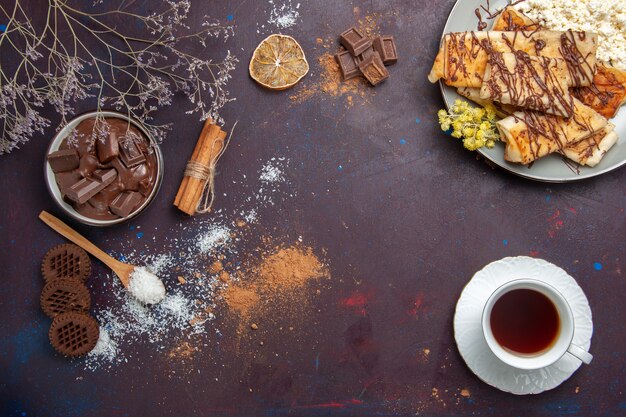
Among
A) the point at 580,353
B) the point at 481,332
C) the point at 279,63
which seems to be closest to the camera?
the point at 580,353

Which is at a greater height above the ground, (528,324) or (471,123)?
(471,123)

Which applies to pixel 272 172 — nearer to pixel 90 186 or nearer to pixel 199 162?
pixel 199 162

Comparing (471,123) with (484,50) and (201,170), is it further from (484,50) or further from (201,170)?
(201,170)

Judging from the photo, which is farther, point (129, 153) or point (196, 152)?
point (196, 152)

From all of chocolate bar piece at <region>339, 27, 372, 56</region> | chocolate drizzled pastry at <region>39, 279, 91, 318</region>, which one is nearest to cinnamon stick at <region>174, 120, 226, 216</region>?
chocolate drizzled pastry at <region>39, 279, 91, 318</region>

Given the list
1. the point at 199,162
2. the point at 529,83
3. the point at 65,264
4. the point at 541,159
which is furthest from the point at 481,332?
the point at 65,264

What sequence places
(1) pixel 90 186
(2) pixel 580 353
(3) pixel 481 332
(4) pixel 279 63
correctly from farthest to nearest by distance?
(4) pixel 279 63 → (3) pixel 481 332 → (1) pixel 90 186 → (2) pixel 580 353

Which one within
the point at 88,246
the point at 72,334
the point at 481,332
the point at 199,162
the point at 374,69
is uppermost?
the point at 374,69
